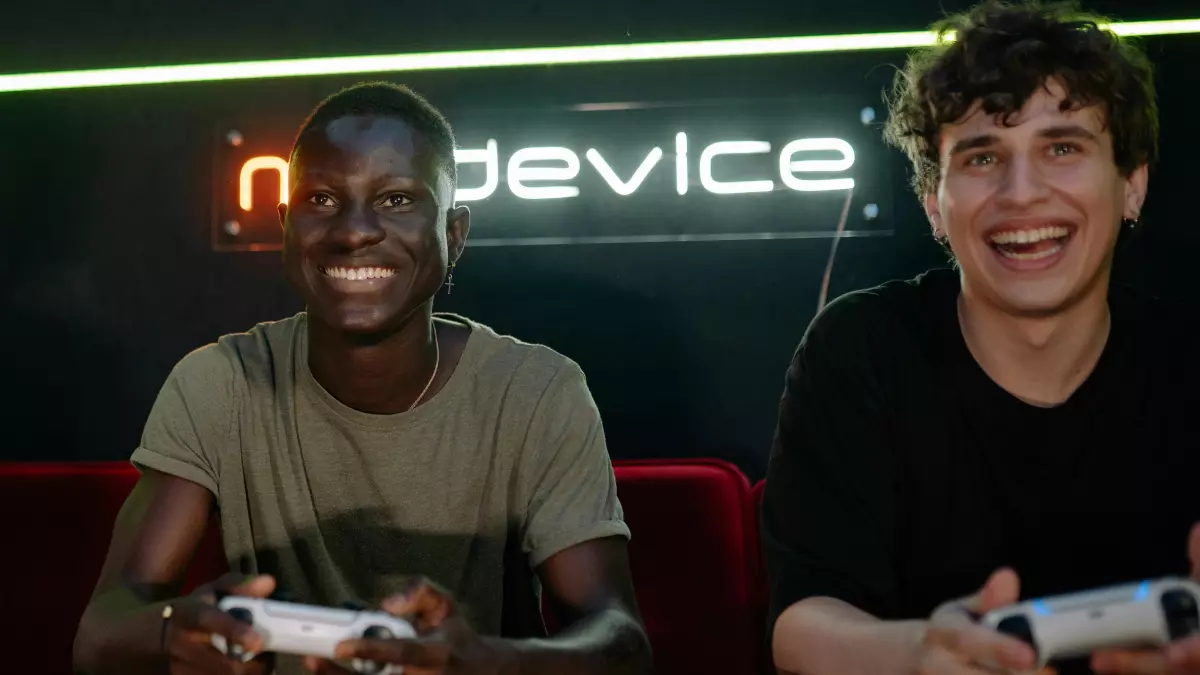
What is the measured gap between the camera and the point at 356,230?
131cm

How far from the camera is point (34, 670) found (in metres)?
1.69

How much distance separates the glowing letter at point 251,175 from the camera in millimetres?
2184

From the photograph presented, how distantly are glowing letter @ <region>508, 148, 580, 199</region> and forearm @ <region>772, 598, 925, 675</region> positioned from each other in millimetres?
1297

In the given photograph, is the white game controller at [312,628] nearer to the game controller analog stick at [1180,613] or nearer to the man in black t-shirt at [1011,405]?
the man in black t-shirt at [1011,405]

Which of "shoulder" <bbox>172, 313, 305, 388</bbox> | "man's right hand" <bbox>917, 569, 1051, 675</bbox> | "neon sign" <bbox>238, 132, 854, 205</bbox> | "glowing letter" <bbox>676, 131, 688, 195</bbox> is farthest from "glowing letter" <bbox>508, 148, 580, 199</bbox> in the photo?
"man's right hand" <bbox>917, 569, 1051, 675</bbox>

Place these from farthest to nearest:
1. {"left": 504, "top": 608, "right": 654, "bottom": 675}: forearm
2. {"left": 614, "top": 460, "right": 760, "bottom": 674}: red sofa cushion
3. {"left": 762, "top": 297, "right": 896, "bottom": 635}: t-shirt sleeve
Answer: {"left": 614, "top": 460, "right": 760, "bottom": 674}: red sofa cushion → {"left": 762, "top": 297, "right": 896, "bottom": 635}: t-shirt sleeve → {"left": 504, "top": 608, "right": 654, "bottom": 675}: forearm

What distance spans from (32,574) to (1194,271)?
255cm

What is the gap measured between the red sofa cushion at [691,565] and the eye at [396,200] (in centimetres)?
69

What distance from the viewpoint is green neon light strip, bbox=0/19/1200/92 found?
214 cm

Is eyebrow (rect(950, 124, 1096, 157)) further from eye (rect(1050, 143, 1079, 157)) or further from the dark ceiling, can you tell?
the dark ceiling

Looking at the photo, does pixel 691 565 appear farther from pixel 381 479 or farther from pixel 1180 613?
pixel 1180 613

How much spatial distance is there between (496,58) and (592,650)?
5.05 feet

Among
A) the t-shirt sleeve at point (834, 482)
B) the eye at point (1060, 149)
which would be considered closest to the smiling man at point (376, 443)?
the t-shirt sleeve at point (834, 482)

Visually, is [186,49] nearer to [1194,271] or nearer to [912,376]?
[912,376]
